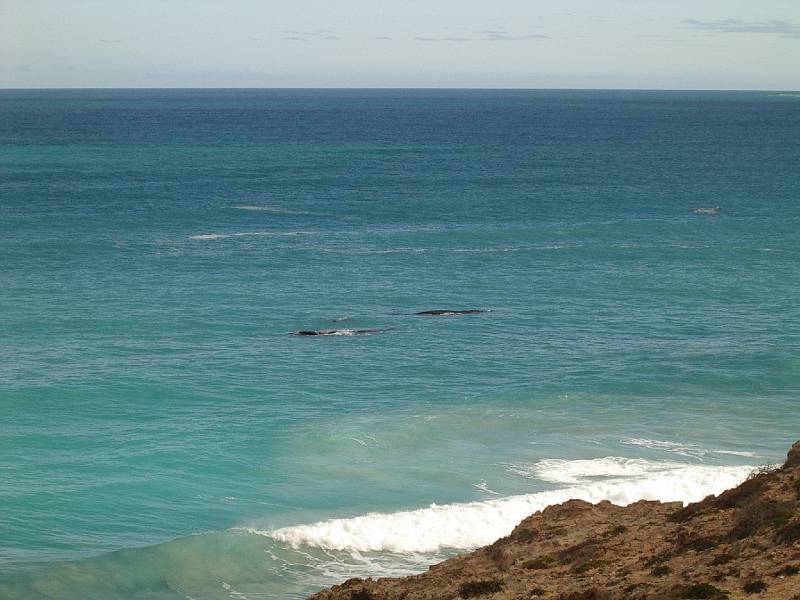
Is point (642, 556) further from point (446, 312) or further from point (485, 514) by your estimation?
point (446, 312)

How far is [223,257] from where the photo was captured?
84.9 metres

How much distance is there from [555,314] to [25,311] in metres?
33.4

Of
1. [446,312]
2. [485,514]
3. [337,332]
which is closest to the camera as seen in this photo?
[485,514]

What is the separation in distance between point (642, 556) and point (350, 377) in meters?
31.4

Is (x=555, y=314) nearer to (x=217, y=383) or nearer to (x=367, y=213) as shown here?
(x=217, y=383)

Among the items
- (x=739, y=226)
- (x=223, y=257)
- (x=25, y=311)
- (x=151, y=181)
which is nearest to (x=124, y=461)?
(x=25, y=311)

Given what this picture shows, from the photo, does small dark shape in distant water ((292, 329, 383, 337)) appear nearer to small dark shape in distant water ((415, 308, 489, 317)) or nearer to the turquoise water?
the turquoise water

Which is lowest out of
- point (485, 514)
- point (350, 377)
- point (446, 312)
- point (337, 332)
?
point (485, 514)

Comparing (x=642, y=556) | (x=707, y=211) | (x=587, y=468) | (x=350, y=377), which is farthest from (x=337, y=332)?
(x=707, y=211)

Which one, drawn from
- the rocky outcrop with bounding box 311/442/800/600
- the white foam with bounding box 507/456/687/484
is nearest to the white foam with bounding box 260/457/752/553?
the white foam with bounding box 507/456/687/484

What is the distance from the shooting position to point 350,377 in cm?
5562

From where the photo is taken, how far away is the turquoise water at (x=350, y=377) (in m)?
37.9

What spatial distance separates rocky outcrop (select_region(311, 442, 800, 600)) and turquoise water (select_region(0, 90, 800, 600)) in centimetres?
799

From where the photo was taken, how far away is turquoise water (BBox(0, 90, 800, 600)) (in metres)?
37.9
